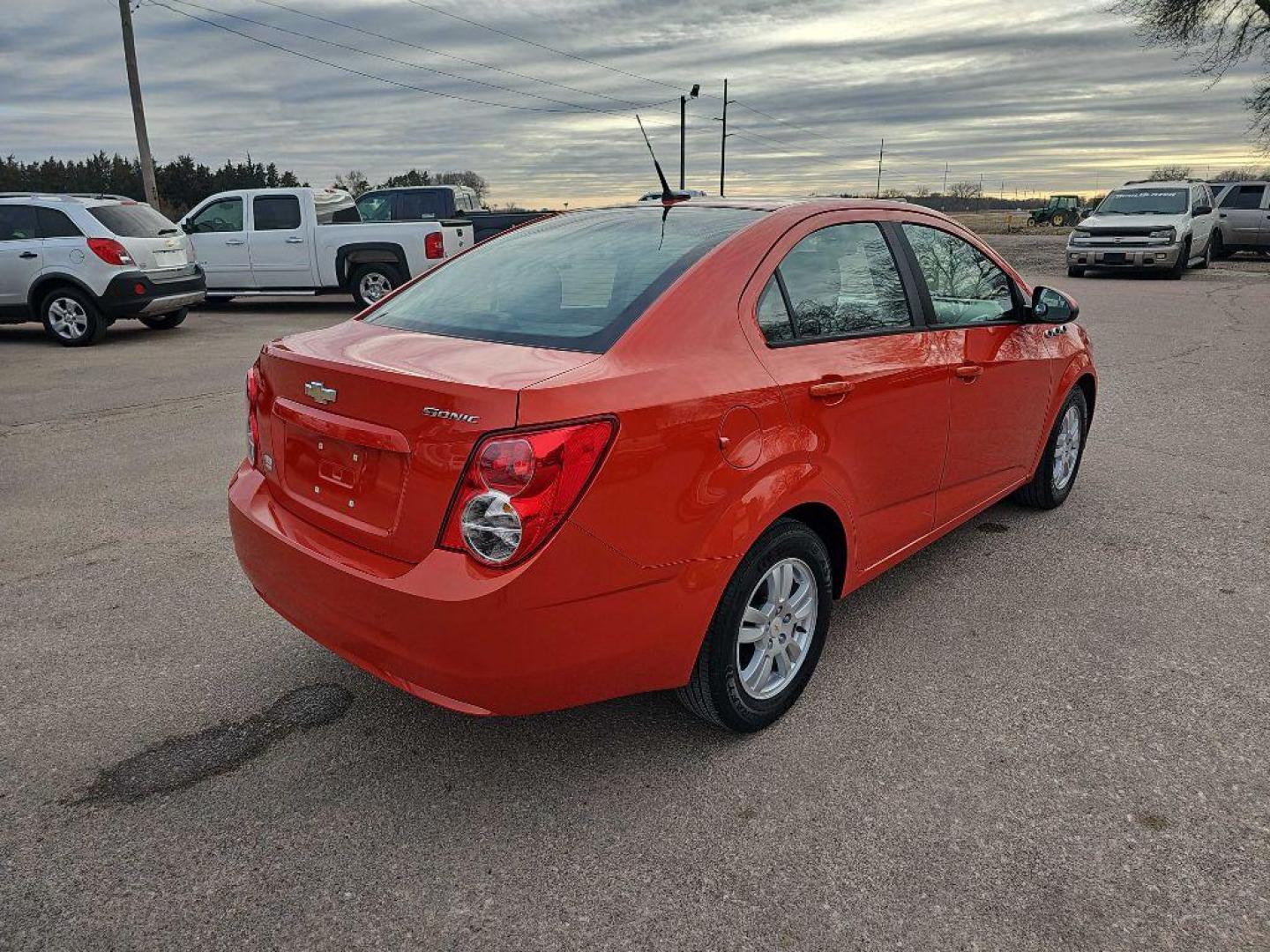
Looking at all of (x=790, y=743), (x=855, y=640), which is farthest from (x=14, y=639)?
(x=855, y=640)

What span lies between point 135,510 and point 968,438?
14.4 ft

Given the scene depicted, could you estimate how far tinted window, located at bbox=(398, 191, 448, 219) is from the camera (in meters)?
18.0

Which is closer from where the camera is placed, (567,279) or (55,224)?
(567,279)

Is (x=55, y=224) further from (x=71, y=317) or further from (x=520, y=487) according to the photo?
(x=520, y=487)

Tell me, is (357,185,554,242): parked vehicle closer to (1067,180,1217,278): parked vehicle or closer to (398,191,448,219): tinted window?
(398,191,448,219): tinted window

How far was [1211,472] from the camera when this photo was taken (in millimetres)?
5648

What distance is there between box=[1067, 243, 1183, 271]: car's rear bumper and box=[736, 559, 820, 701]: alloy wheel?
62.7ft

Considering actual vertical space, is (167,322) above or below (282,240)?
below

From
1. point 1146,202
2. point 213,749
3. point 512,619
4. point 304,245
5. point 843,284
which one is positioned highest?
point 1146,202

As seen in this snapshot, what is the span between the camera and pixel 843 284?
10.5 ft

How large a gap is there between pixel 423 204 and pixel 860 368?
16.7 meters

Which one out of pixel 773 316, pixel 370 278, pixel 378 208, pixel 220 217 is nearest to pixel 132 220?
pixel 220 217

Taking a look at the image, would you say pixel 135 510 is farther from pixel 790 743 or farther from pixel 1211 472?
pixel 1211 472

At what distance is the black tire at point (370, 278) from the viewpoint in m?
14.5
